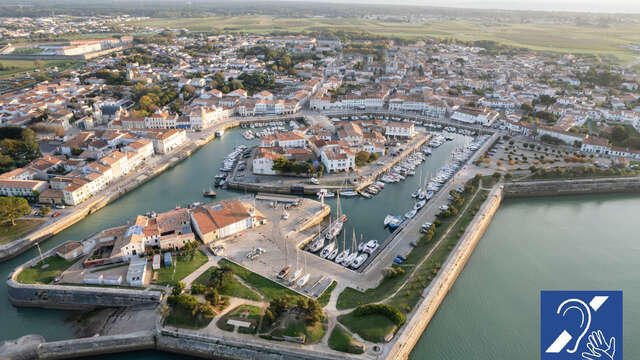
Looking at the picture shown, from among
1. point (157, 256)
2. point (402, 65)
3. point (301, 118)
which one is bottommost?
point (157, 256)

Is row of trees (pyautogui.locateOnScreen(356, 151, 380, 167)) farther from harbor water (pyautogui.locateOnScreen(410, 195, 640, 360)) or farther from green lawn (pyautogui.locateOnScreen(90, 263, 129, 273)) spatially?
green lawn (pyautogui.locateOnScreen(90, 263, 129, 273))

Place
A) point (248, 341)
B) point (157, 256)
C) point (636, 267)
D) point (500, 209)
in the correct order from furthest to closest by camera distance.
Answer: point (500, 209) → point (636, 267) → point (157, 256) → point (248, 341)

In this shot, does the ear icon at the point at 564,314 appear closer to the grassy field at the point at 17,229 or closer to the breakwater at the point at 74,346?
the breakwater at the point at 74,346

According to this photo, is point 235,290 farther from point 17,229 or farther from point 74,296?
point 17,229

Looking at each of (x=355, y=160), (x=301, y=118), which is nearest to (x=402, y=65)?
(x=301, y=118)

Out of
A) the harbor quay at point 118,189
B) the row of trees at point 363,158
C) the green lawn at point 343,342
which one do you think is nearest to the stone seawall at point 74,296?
the harbor quay at point 118,189

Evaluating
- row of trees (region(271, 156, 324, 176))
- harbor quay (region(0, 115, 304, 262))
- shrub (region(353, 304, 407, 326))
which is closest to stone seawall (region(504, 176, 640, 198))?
row of trees (region(271, 156, 324, 176))

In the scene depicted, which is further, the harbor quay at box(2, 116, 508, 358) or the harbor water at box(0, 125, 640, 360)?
the harbor quay at box(2, 116, 508, 358)

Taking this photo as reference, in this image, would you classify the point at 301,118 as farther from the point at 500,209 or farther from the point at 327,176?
the point at 500,209
